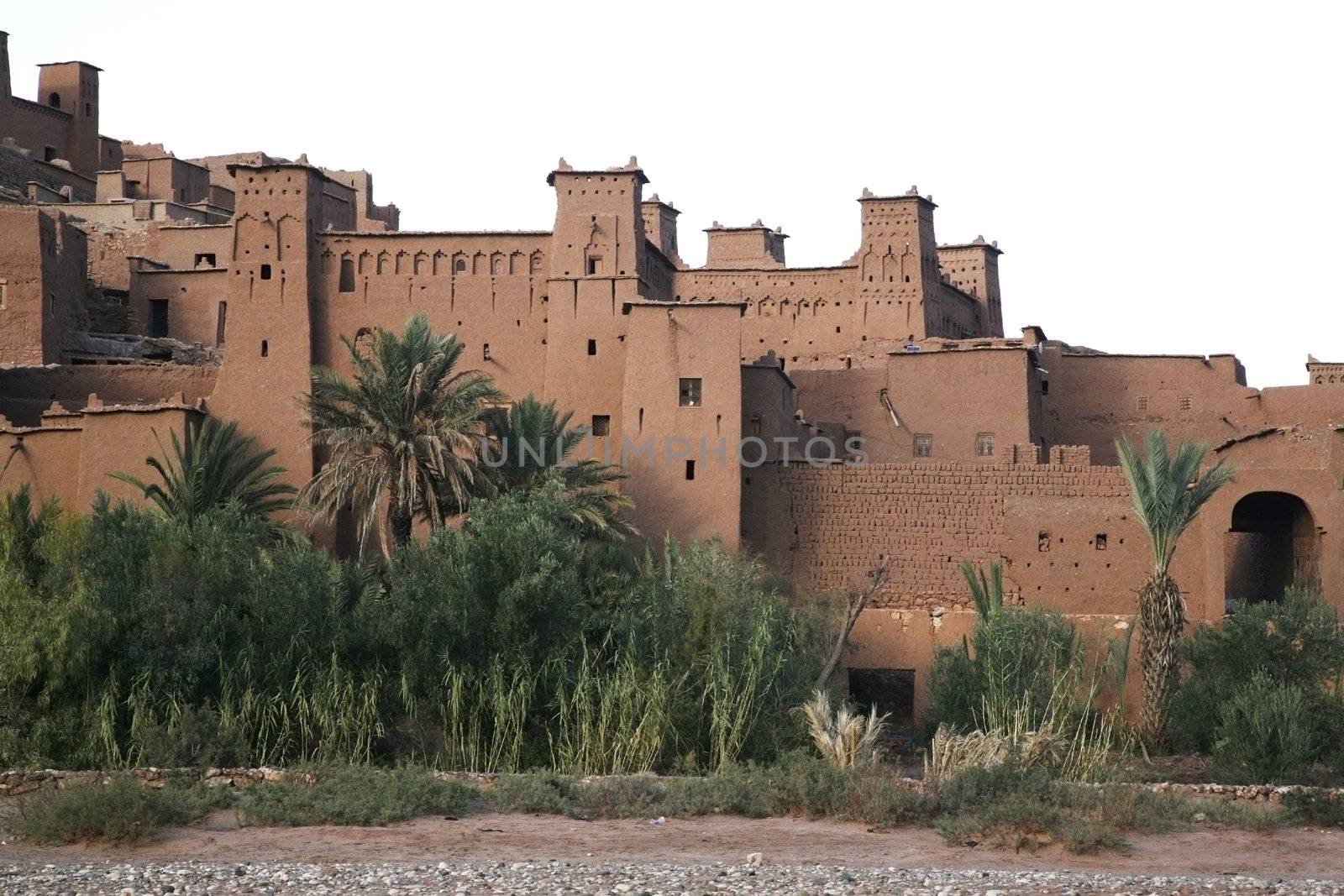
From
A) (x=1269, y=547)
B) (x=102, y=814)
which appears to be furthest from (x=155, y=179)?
(x=102, y=814)

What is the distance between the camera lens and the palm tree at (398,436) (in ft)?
89.1

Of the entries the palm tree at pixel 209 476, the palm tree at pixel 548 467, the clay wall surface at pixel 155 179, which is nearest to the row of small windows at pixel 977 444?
the palm tree at pixel 548 467

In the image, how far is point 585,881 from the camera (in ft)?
49.4

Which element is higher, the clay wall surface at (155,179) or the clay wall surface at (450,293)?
the clay wall surface at (155,179)

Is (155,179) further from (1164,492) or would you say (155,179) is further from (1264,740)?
(1264,740)

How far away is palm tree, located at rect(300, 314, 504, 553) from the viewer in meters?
27.2

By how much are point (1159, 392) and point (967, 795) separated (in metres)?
20.9

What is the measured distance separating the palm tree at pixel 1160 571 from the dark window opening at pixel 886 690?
→ 3.86 metres

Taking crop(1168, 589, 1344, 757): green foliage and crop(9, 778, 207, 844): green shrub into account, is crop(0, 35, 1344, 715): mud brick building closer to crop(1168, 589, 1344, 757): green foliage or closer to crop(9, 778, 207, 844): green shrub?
crop(1168, 589, 1344, 757): green foliage

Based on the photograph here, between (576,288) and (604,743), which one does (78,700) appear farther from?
(576,288)

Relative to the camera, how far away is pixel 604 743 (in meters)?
20.8

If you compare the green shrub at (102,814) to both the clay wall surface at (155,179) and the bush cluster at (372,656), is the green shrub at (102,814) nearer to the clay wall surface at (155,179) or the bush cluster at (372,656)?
the bush cluster at (372,656)

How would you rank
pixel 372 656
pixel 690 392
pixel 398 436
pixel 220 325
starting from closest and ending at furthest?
pixel 372 656
pixel 398 436
pixel 690 392
pixel 220 325

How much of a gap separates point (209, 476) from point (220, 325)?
10083 mm
